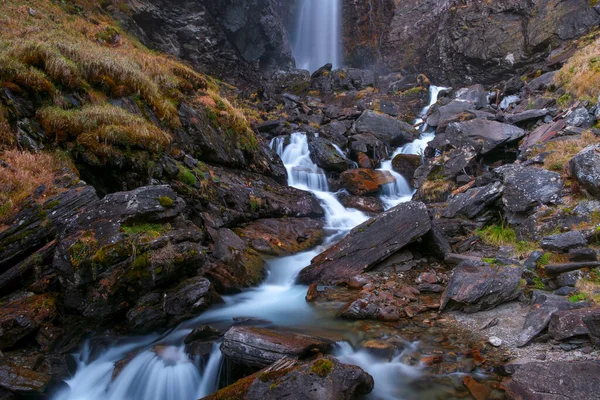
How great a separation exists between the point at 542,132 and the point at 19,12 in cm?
2008

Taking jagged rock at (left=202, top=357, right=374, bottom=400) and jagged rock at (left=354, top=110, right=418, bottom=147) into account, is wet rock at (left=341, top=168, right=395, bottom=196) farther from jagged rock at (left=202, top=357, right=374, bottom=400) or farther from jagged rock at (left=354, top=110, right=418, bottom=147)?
jagged rock at (left=202, top=357, right=374, bottom=400)

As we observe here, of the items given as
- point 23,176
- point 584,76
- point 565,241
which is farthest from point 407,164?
point 23,176

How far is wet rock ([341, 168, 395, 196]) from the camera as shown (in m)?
15.7

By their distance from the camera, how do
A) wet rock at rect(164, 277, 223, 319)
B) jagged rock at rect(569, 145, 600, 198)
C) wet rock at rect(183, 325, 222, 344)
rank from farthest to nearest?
1. jagged rock at rect(569, 145, 600, 198)
2. wet rock at rect(164, 277, 223, 319)
3. wet rock at rect(183, 325, 222, 344)

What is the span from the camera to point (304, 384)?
424 centimetres

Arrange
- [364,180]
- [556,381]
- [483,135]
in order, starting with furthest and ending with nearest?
[364,180], [483,135], [556,381]

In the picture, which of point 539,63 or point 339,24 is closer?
point 539,63

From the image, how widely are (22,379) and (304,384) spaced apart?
3705 mm

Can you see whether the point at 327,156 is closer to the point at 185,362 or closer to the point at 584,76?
the point at 584,76

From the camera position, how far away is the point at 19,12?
14.7m

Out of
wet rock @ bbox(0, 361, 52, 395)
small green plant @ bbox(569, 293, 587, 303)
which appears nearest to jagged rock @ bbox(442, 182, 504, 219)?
small green plant @ bbox(569, 293, 587, 303)

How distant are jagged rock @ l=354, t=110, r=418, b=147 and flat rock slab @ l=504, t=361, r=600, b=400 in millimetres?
16554

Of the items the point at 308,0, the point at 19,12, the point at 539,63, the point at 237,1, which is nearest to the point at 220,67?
the point at 237,1

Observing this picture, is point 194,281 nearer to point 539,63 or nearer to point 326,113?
point 326,113
